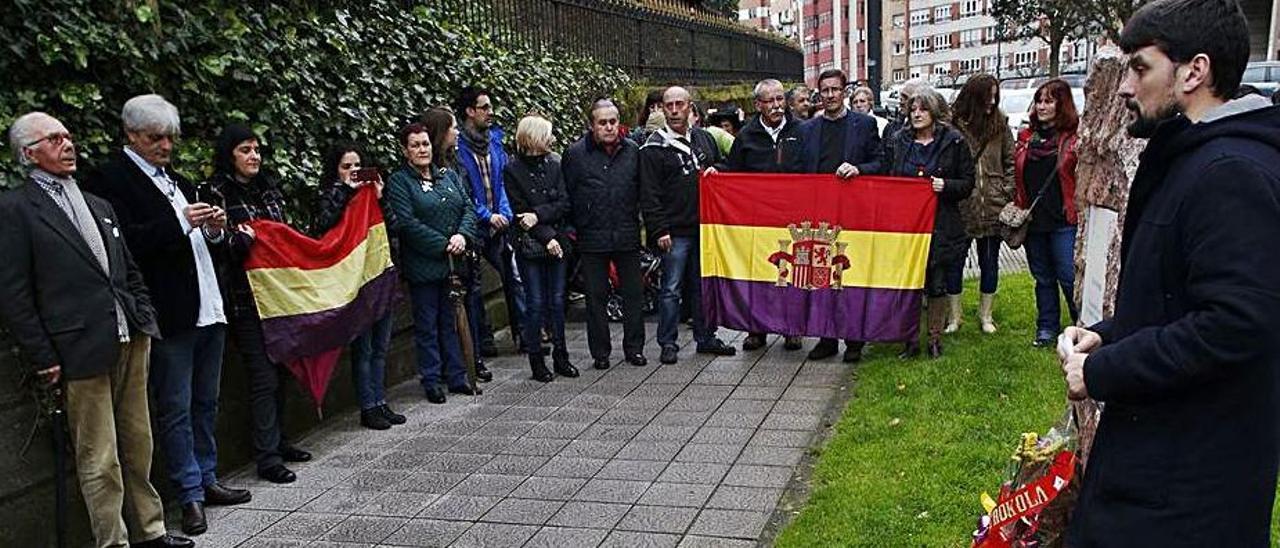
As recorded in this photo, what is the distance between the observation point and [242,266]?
5.50 m

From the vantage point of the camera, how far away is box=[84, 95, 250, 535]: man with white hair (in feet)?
15.4

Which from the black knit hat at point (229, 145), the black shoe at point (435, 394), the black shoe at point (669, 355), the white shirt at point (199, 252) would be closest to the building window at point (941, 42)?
the black shoe at point (669, 355)

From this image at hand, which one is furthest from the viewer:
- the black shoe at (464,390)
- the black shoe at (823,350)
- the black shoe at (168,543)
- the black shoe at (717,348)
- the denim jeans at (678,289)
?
the black shoe at (717,348)

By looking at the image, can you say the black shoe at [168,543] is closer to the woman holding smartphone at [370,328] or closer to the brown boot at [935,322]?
the woman holding smartphone at [370,328]

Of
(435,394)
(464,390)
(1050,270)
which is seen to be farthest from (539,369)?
(1050,270)

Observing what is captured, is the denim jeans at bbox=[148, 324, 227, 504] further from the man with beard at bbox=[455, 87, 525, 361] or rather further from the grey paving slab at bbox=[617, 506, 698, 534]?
the man with beard at bbox=[455, 87, 525, 361]

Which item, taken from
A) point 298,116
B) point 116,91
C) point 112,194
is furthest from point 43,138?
point 298,116

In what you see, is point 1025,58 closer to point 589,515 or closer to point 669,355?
point 669,355

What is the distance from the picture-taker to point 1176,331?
2.12 metres

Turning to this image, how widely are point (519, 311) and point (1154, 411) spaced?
21.1ft

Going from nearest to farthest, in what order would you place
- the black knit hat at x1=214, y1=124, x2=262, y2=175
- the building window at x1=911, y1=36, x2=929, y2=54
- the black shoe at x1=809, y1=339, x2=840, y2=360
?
the black knit hat at x1=214, y1=124, x2=262, y2=175
the black shoe at x1=809, y1=339, x2=840, y2=360
the building window at x1=911, y1=36, x2=929, y2=54

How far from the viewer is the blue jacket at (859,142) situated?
7676 millimetres

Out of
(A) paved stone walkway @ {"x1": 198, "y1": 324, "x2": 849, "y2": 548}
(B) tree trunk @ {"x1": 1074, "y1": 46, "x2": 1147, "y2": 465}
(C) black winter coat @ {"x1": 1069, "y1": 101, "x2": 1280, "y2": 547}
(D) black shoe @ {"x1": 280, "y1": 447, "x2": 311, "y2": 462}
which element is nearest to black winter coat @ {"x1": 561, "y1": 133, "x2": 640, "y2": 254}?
(A) paved stone walkway @ {"x1": 198, "y1": 324, "x2": 849, "y2": 548}

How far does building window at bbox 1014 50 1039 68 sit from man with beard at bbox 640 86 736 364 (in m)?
86.8
